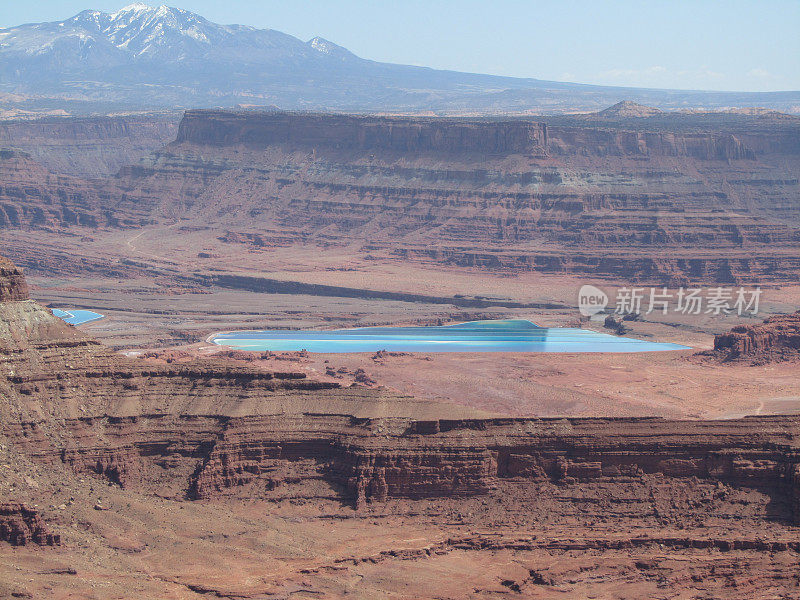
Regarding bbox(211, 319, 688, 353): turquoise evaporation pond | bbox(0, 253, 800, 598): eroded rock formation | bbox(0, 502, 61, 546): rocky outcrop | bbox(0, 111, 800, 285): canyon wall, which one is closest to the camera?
bbox(0, 502, 61, 546): rocky outcrop

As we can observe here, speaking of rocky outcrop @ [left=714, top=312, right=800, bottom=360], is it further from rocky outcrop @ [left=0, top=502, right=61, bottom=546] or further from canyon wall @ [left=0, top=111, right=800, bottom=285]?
rocky outcrop @ [left=0, top=502, right=61, bottom=546]

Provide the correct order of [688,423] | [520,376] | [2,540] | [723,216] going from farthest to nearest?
[723,216] < [520,376] < [688,423] < [2,540]

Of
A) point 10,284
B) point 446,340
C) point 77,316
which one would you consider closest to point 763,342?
point 446,340

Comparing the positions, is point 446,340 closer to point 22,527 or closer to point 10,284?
point 10,284

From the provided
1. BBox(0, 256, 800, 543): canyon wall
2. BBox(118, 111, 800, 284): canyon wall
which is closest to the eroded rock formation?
BBox(0, 256, 800, 543): canyon wall

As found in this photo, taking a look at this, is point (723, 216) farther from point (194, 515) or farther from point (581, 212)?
point (194, 515)

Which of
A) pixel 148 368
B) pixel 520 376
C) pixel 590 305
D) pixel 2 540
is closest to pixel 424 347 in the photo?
pixel 520 376

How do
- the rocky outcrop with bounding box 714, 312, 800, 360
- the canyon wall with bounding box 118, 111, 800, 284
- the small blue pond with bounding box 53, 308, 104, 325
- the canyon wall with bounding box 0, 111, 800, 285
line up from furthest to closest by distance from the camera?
the canyon wall with bounding box 118, 111, 800, 284
the canyon wall with bounding box 0, 111, 800, 285
the small blue pond with bounding box 53, 308, 104, 325
the rocky outcrop with bounding box 714, 312, 800, 360
